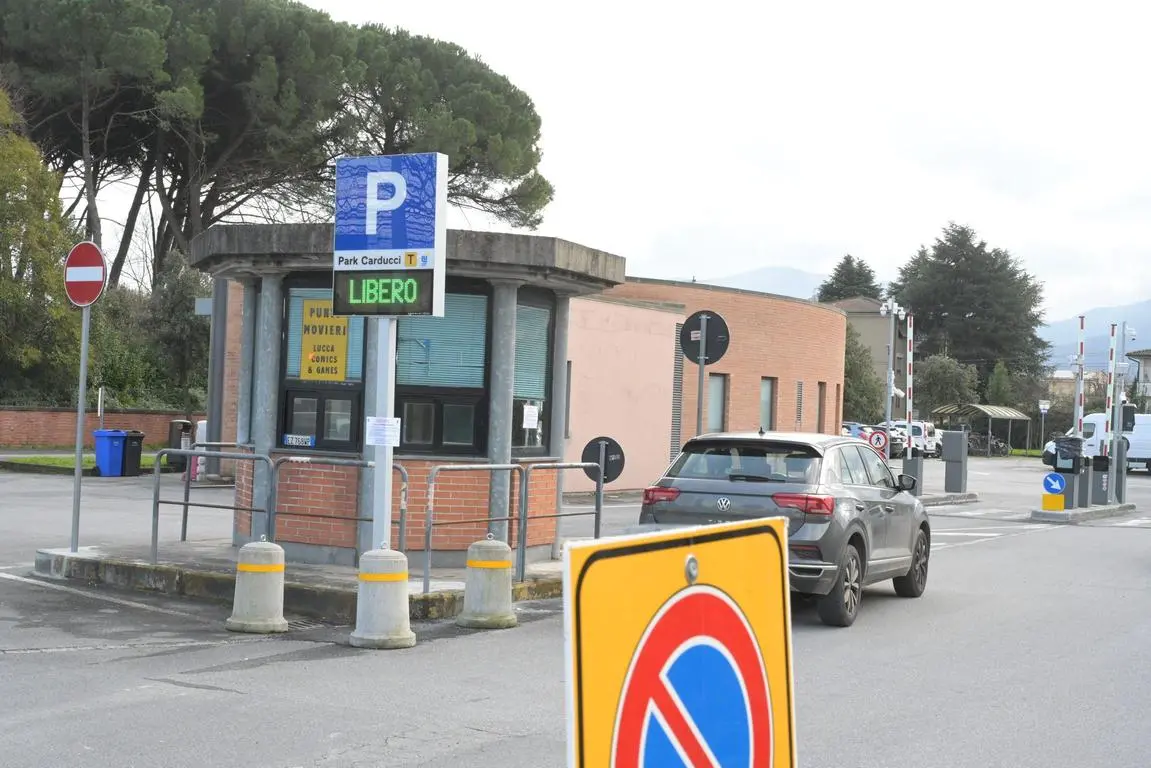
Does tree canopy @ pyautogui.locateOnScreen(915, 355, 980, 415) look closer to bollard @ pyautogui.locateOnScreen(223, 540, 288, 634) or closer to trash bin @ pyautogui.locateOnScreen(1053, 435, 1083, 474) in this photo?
trash bin @ pyautogui.locateOnScreen(1053, 435, 1083, 474)

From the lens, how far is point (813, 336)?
1377 inches

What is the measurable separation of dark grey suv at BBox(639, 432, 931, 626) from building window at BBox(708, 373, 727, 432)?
1940 cm

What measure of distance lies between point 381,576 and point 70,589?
383 cm

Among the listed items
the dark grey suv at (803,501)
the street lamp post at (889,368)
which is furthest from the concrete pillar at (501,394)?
the street lamp post at (889,368)

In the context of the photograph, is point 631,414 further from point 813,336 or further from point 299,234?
point 299,234

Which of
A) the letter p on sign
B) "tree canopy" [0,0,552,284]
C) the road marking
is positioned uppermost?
"tree canopy" [0,0,552,284]

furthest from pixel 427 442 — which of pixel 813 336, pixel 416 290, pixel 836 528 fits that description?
pixel 813 336

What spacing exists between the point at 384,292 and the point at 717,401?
888 inches

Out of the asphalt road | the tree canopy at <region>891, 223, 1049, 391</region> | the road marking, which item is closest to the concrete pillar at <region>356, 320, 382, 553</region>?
the asphalt road

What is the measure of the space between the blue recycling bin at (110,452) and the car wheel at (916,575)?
739 inches

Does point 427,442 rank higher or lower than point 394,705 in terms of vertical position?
higher

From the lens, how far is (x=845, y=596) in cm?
1057

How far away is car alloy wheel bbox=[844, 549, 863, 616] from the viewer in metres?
10.6

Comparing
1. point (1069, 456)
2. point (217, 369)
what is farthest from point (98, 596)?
point (1069, 456)
